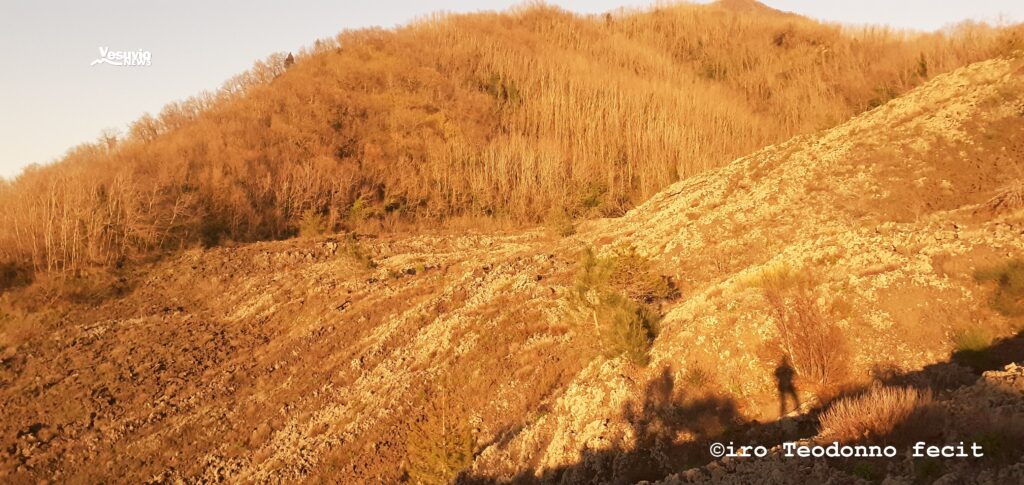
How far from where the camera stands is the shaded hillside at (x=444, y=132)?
20.4m

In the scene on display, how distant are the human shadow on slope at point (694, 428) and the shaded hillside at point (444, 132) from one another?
12.6m

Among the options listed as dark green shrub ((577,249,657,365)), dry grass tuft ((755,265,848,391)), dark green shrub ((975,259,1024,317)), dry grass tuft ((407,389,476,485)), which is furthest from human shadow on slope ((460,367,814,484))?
dark green shrub ((975,259,1024,317))

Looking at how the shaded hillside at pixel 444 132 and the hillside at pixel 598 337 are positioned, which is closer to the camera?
the hillside at pixel 598 337

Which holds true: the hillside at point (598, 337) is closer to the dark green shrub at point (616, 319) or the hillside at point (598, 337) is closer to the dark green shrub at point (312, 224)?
the dark green shrub at point (616, 319)

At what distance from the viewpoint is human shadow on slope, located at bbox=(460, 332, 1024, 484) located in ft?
20.2

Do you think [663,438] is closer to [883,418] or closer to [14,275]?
[883,418]

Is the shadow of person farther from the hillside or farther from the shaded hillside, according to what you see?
the shaded hillside

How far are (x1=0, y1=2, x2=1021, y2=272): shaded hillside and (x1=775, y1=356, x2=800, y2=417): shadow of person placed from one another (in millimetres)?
12582

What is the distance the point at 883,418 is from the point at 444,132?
1053 inches

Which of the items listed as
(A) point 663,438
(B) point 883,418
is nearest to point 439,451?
(A) point 663,438

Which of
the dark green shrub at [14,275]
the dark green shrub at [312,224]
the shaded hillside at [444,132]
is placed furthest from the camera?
the dark green shrub at [312,224]

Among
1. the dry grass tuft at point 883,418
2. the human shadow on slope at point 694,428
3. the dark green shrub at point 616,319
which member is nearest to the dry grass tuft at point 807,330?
the human shadow on slope at point 694,428

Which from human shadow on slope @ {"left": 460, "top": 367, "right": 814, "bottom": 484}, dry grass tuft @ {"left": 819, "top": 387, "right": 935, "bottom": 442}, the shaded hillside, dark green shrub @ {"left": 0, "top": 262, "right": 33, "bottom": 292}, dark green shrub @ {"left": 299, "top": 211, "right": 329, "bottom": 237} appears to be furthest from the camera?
dark green shrub @ {"left": 299, "top": 211, "right": 329, "bottom": 237}

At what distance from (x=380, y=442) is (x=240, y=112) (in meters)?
23.2
